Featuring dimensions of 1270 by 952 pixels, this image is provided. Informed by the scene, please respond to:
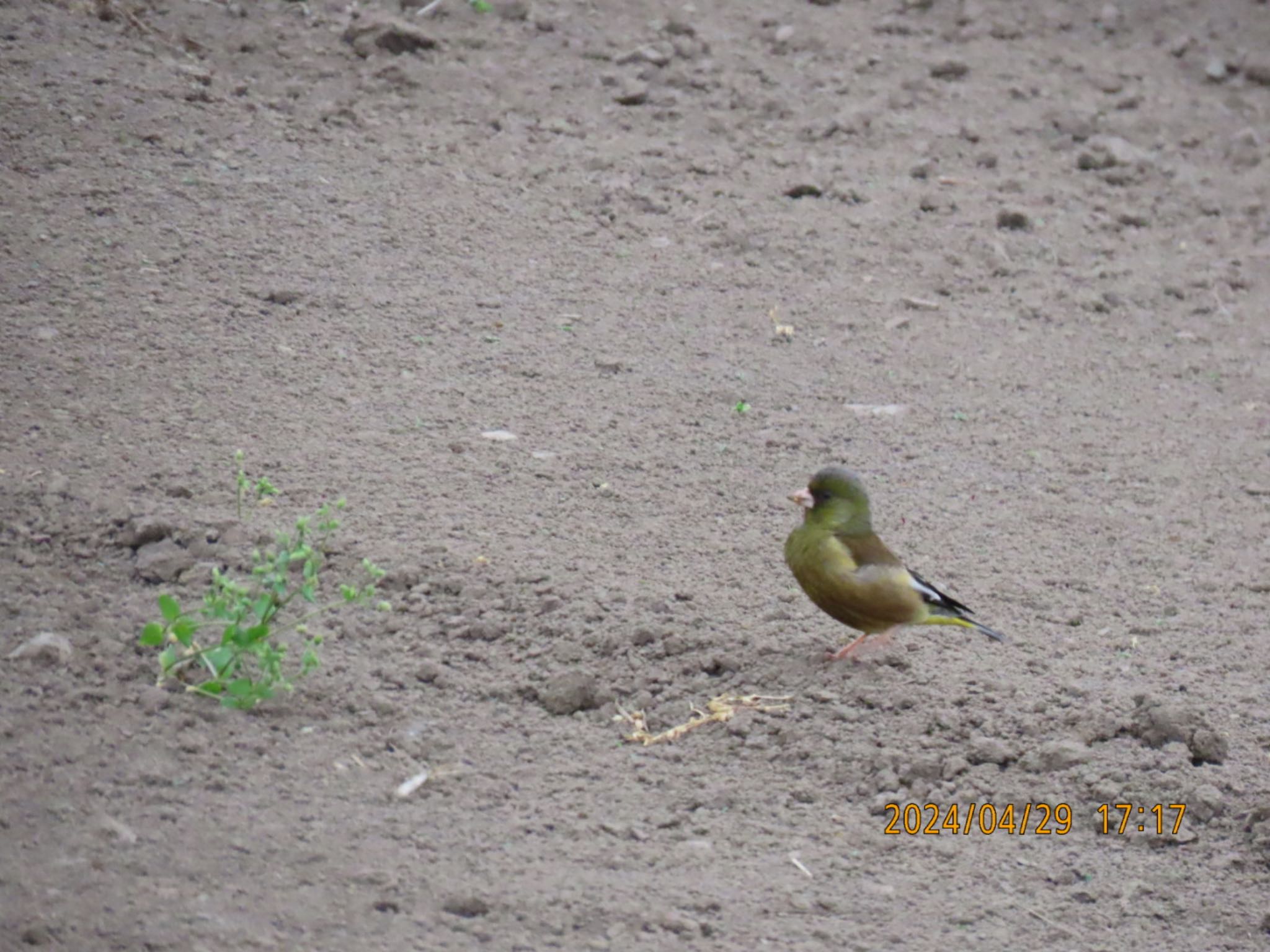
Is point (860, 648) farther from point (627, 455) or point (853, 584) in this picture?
point (627, 455)

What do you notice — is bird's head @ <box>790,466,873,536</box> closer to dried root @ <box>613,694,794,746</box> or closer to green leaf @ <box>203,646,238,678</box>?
dried root @ <box>613,694,794,746</box>

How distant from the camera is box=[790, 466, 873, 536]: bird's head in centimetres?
423

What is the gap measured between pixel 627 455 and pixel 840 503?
129 centimetres

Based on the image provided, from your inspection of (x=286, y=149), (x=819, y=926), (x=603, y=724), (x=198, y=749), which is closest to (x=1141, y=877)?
(x=819, y=926)

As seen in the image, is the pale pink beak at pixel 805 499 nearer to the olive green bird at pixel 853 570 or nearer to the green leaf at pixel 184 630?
the olive green bird at pixel 853 570

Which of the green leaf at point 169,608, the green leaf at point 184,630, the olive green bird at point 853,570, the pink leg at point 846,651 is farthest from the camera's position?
the pink leg at point 846,651

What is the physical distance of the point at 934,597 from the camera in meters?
4.18

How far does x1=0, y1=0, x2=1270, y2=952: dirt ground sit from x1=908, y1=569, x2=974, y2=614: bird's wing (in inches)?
10.0

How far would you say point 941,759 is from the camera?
13.2 feet
